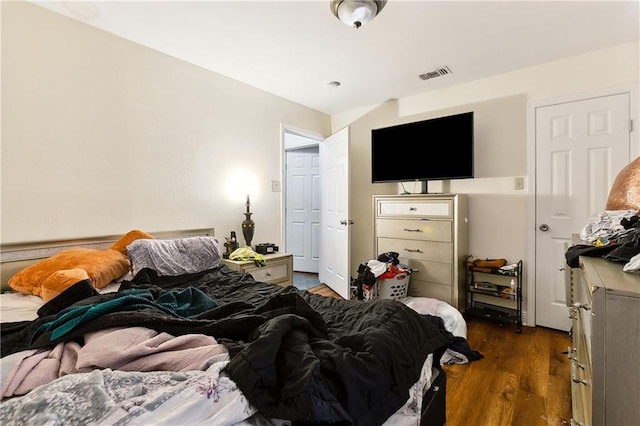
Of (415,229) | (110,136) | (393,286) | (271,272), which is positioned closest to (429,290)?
(393,286)

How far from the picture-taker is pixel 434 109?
3383 mm

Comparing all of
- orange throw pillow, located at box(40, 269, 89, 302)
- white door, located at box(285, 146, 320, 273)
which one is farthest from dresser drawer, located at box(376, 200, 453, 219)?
orange throw pillow, located at box(40, 269, 89, 302)

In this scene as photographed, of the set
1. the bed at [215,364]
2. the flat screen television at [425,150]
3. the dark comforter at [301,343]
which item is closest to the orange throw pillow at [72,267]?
the bed at [215,364]

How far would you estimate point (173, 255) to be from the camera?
2145 mm

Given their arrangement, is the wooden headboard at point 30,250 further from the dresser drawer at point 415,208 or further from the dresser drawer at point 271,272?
the dresser drawer at point 415,208

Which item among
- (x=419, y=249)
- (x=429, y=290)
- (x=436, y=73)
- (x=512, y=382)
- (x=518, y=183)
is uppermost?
(x=436, y=73)

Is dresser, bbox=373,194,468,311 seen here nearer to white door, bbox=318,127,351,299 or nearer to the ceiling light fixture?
white door, bbox=318,127,351,299

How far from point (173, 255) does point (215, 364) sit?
5.21ft

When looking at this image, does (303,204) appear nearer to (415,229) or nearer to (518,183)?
(415,229)

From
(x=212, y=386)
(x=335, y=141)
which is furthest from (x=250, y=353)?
(x=335, y=141)

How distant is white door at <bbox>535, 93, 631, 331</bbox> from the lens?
2469mm

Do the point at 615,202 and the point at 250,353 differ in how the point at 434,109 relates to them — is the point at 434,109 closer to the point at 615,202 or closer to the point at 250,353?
the point at 615,202

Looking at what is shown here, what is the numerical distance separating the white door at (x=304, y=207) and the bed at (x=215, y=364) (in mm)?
3667

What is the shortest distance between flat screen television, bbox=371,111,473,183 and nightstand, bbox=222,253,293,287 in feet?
4.68
